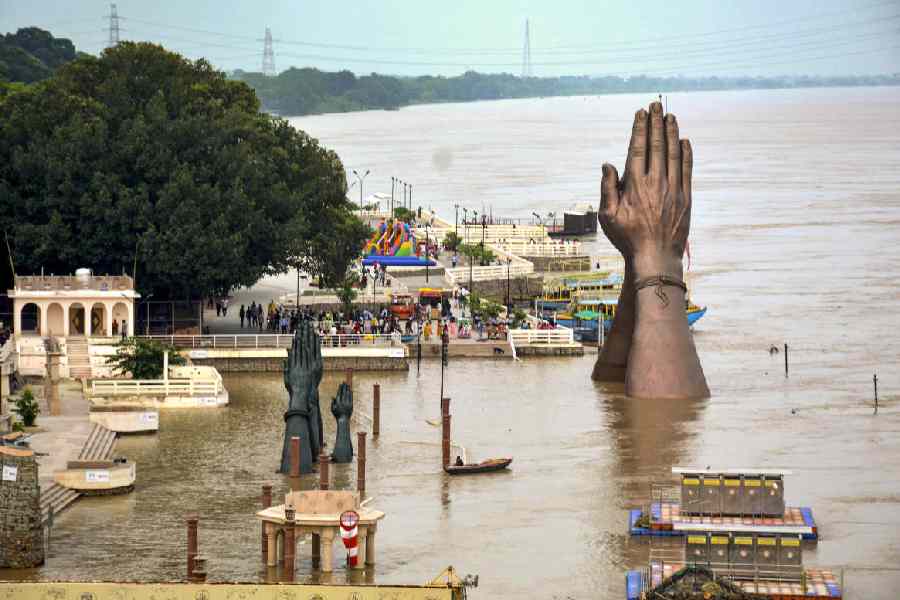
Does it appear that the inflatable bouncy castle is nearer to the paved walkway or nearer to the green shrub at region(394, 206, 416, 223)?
the green shrub at region(394, 206, 416, 223)

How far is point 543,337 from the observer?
74375 millimetres

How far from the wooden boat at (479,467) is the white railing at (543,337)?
21.0 metres

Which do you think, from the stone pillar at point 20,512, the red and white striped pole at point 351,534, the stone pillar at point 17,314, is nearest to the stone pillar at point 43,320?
the stone pillar at point 17,314

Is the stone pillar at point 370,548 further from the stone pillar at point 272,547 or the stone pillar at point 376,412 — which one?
the stone pillar at point 376,412

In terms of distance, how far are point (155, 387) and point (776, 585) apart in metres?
27.0

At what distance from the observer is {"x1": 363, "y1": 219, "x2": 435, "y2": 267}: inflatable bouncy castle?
94.8 meters

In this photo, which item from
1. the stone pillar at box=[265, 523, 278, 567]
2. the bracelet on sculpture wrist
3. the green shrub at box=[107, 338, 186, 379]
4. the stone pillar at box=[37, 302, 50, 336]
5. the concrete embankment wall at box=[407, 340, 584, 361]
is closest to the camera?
the stone pillar at box=[265, 523, 278, 567]

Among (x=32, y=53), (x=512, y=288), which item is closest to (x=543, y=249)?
(x=512, y=288)

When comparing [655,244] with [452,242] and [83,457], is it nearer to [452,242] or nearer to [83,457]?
[83,457]

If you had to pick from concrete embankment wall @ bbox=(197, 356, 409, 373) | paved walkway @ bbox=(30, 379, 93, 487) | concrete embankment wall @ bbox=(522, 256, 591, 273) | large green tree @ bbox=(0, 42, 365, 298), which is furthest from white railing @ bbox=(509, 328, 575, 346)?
concrete embankment wall @ bbox=(522, 256, 591, 273)

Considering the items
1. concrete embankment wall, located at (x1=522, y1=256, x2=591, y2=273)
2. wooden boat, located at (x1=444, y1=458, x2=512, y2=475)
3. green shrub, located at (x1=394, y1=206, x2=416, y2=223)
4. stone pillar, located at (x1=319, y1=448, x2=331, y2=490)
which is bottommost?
wooden boat, located at (x1=444, y1=458, x2=512, y2=475)

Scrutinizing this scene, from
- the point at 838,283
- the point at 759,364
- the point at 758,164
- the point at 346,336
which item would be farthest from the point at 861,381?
the point at 758,164

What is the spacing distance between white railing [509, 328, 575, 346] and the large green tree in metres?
7.99

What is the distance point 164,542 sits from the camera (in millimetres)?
44844
